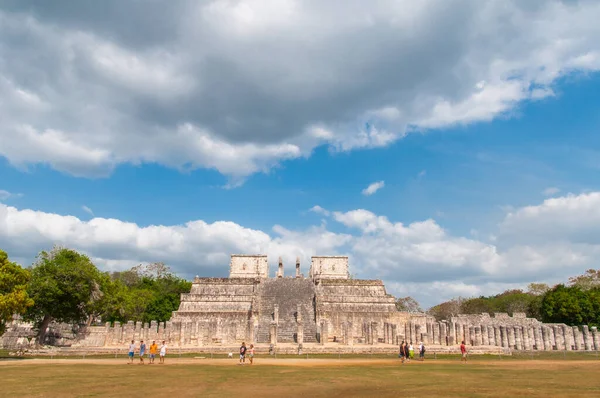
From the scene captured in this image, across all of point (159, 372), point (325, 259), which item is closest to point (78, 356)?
point (159, 372)

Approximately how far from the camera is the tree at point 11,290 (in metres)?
23.7

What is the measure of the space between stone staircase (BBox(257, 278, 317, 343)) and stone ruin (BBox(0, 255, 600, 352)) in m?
0.09

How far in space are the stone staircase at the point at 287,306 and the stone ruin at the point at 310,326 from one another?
0.09 metres

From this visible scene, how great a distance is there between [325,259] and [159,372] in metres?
48.9

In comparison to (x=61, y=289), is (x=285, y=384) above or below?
below

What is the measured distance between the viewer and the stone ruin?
36.8 m

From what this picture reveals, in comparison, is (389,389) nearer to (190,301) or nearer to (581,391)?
(581,391)

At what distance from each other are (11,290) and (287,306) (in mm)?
26438

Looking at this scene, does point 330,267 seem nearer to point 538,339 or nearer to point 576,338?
point 538,339

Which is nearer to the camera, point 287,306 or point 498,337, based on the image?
point 498,337

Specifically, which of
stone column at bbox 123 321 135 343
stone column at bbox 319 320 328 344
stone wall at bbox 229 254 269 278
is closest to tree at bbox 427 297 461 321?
stone wall at bbox 229 254 269 278

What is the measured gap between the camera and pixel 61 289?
3309 centimetres

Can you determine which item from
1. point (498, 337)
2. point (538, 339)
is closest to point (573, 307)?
point (538, 339)

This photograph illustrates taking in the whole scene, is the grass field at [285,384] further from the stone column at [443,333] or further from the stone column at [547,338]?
the stone column at [547,338]
